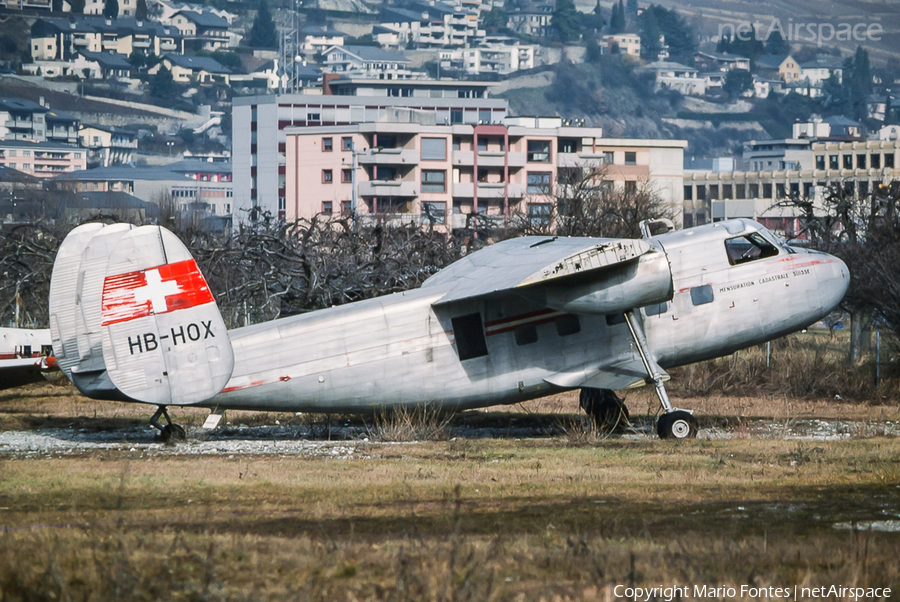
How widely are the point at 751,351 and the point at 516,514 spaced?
25700 mm

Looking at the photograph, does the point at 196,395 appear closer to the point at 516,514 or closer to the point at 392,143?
the point at 516,514

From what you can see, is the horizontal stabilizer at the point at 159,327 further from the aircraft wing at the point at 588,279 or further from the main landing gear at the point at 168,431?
the aircraft wing at the point at 588,279

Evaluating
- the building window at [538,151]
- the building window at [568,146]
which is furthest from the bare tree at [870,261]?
the building window at [568,146]

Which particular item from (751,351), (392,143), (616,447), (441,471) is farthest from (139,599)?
(392,143)

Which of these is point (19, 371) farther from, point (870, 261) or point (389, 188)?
point (389, 188)

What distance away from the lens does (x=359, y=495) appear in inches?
641

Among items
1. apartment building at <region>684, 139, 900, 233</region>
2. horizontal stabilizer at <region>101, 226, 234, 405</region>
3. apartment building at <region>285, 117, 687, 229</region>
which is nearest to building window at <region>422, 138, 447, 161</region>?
apartment building at <region>285, 117, 687, 229</region>

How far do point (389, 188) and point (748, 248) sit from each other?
10514cm

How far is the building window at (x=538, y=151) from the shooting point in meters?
136

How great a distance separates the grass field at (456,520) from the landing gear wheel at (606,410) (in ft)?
3.38

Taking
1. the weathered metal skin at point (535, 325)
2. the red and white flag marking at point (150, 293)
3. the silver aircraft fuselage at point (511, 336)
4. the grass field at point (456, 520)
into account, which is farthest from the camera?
the silver aircraft fuselage at point (511, 336)

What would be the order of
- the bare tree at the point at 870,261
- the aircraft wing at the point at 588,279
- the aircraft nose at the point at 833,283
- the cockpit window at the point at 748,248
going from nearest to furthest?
the aircraft wing at the point at 588,279
the cockpit window at the point at 748,248
the aircraft nose at the point at 833,283
the bare tree at the point at 870,261

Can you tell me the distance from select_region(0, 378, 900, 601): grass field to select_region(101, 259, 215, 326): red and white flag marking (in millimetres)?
2448

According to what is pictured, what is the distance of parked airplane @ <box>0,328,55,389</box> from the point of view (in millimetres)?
25094
